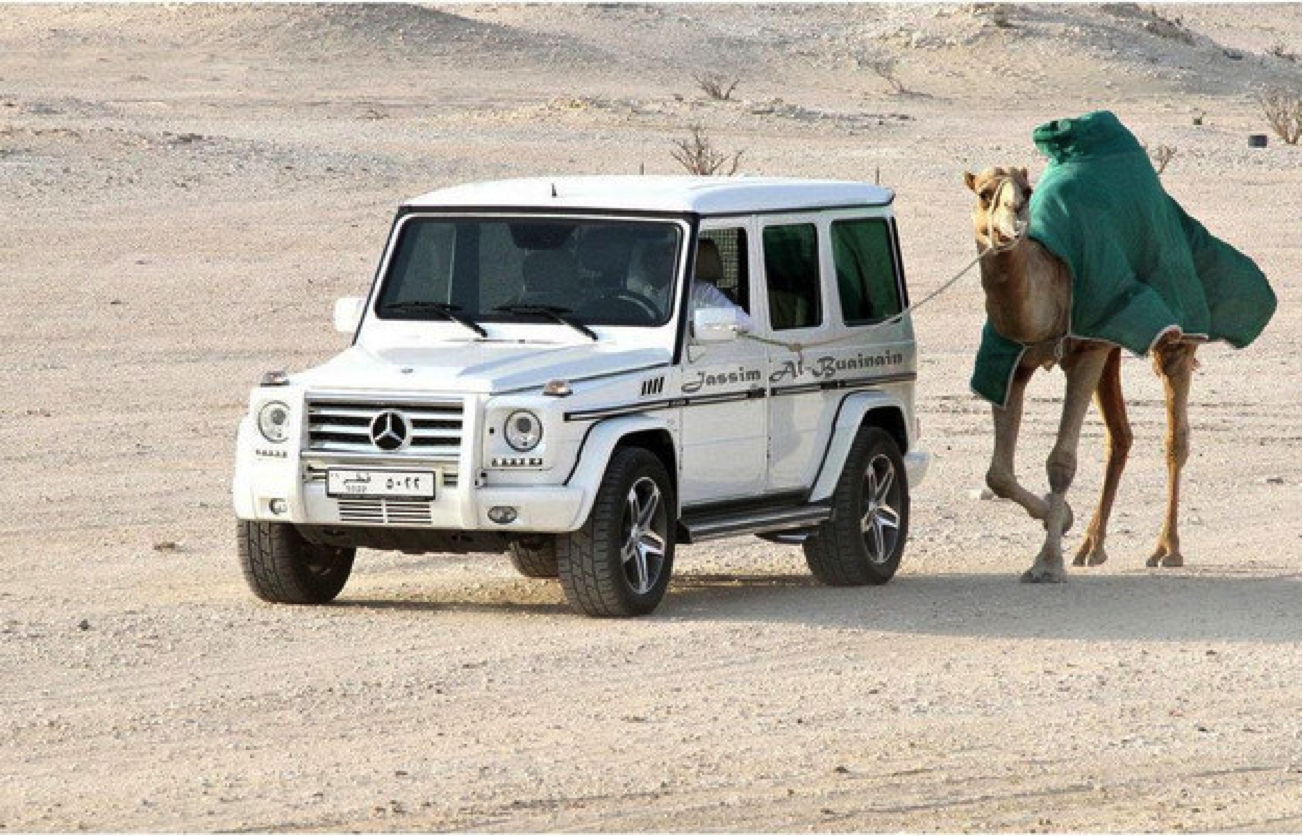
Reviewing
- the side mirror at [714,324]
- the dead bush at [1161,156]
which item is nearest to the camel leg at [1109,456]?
the side mirror at [714,324]

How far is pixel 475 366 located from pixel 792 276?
6.65 ft

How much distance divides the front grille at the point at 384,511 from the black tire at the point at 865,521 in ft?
7.74

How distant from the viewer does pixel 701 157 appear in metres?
35.4

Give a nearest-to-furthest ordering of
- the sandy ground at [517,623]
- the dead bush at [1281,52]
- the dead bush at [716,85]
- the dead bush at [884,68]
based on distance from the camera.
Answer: the sandy ground at [517,623]
the dead bush at [716,85]
the dead bush at [884,68]
the dead bush at [1281,52]

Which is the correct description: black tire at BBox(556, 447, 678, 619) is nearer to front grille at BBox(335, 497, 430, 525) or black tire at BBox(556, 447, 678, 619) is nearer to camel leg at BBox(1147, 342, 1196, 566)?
front grille at BBox(335, 497, 430, 525)

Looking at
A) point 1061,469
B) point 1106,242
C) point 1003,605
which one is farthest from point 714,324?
point 1061,469

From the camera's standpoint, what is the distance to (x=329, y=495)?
12.3 meters

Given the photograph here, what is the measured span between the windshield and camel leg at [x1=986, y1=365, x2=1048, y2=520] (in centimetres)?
195

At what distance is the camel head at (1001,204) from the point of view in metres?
13.3

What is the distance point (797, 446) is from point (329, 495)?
7.86ft

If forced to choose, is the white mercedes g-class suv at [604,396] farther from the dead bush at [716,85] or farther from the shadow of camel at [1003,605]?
the dead bush at [716,85]

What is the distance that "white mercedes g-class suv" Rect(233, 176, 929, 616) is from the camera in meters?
12.2

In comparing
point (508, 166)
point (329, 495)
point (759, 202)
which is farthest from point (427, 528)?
point (508, 166)

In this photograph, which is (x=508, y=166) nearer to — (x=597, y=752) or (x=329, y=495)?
(x=329, y=495)
